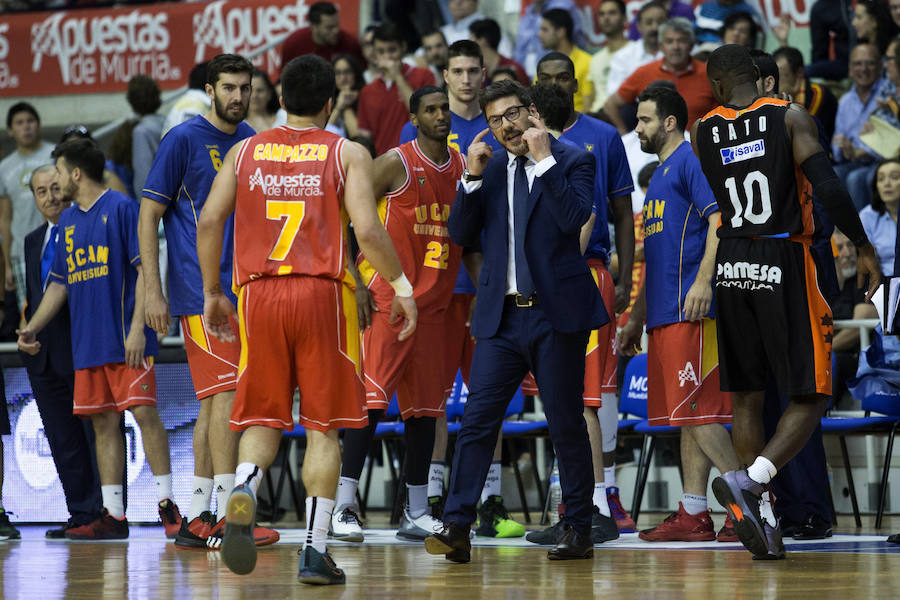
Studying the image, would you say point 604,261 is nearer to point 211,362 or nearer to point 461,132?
point 461,132

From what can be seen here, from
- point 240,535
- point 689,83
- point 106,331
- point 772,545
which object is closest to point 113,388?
point 106,331

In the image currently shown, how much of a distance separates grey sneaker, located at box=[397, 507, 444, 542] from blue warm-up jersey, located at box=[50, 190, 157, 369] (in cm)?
200

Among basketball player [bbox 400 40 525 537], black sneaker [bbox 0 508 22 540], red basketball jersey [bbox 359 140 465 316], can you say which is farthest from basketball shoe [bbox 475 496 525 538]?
black sneaker [bbox 0 508 22 540]

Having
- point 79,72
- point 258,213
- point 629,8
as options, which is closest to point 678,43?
point 629,8

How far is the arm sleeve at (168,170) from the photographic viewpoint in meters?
7.48

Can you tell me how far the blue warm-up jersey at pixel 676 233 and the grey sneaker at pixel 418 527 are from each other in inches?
66.8

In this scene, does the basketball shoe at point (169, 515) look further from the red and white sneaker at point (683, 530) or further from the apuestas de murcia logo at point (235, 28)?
the apuestas de murcia logo at point (235, 28)

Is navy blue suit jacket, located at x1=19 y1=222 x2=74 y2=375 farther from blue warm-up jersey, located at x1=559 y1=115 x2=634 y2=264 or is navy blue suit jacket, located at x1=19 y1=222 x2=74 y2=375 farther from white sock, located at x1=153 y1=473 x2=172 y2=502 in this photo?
→ blue warm-up jersey, located at x1=559 y1=115 x2=634 y2=264

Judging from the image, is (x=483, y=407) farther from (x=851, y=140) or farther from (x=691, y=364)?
(x=851, y=140)

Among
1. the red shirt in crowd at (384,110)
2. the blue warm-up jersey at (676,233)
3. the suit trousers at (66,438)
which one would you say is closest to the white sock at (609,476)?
the blue warm-up jersey at (676,233)

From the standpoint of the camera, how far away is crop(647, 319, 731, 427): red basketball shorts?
7.39 meters

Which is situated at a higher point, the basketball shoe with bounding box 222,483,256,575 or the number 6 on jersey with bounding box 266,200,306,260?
the number 6 on jersey with bounding box 266,200,306,260

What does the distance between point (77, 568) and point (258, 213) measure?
196 centimetres

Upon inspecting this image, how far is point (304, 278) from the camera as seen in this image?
554 cm
